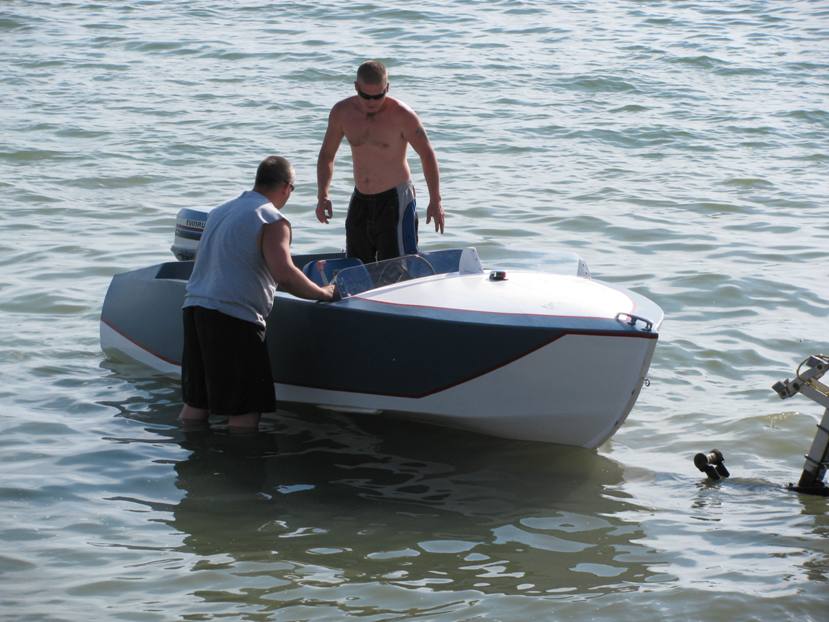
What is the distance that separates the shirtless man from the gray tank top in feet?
3.54

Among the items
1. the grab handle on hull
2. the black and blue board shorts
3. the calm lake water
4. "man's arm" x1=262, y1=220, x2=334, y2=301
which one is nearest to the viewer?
the calm lake water

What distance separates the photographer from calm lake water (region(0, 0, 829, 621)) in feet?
15.4

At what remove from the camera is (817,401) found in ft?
16.9

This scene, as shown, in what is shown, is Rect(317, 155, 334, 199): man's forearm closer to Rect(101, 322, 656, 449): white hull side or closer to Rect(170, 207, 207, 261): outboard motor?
Rect(170, 207, 207, 261): outboard motor

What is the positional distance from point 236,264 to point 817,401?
8.46ft

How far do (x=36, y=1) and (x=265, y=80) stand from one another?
6808 mm

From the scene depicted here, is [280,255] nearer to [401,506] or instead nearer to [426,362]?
[426,362]

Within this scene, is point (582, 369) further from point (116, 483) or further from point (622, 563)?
point (116, 483)

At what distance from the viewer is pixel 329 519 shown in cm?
521

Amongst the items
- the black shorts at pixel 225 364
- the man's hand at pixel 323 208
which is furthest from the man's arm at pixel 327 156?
the black shorts at pixel 225 364

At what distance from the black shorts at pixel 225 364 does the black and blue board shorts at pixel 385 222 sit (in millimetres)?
1138

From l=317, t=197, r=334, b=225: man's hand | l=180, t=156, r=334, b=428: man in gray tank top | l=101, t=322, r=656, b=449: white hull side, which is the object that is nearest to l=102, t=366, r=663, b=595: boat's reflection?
l=101, t=322, r=656, b=449: white hull side

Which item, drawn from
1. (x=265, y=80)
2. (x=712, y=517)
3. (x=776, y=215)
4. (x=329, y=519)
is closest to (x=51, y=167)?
(x=265, y=80)

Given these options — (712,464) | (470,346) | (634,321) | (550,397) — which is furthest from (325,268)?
(712,464)
